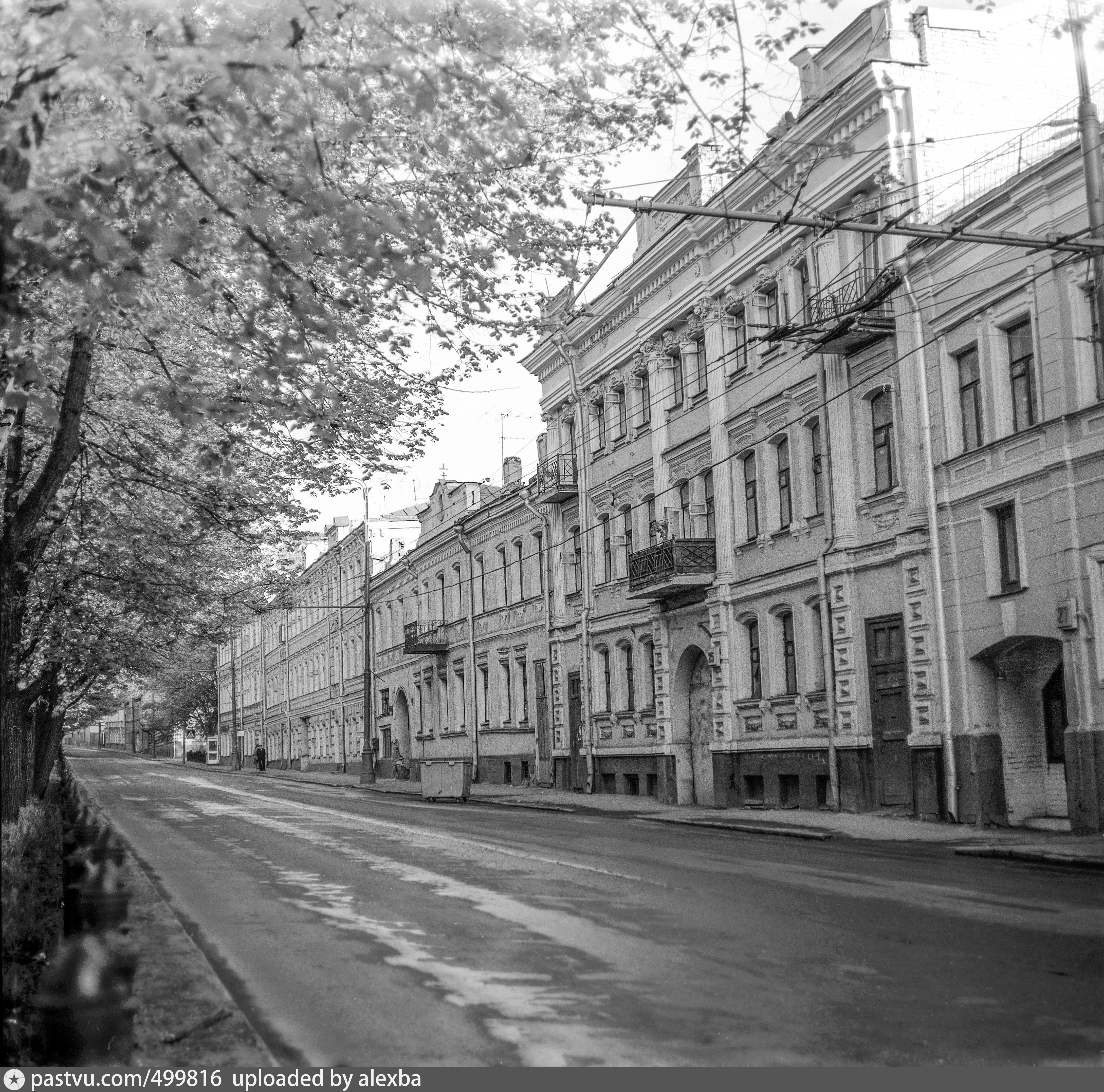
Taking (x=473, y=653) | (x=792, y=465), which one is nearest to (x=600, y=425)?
(x=792, y=465)

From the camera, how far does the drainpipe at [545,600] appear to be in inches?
1542

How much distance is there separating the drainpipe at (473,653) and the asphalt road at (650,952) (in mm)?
26964

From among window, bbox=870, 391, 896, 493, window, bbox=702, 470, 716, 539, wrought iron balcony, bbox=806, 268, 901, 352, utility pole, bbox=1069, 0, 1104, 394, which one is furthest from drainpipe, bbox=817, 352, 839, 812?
utility pole, bbox=1069, 0, 1104, 394

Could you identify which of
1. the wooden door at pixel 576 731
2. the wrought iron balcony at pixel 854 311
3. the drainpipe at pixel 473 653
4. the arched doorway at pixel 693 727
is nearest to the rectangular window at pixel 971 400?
the wrought iron balcony at pixel 854 311

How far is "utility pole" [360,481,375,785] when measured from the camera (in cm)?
4912

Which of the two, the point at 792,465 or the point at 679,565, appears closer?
the point at 792,465

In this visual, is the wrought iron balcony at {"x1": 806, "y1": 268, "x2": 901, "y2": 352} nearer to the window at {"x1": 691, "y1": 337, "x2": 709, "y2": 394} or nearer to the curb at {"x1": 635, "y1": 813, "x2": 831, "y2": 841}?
the window at {"x1": 691, "y1": 337, "x2": 709, "y2": 394}

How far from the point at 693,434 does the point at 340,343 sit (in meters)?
17.6

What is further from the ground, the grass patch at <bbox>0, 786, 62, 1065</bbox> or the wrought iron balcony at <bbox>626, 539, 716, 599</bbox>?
the wrought iron balcony at <bbox>626, 539, 716, 599</bbox>

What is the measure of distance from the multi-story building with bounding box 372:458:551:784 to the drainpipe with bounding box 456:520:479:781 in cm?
4

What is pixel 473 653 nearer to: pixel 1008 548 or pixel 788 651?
pixel 788 651

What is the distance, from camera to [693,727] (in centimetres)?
3108

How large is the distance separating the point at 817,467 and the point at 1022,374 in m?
6.03

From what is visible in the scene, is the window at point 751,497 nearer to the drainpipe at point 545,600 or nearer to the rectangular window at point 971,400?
the rectangular window at point 971,400
